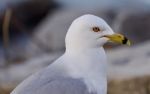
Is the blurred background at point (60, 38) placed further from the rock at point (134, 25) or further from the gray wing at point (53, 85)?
the gray wing at point (53, 85)

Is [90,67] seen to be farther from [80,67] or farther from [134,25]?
[134,25]

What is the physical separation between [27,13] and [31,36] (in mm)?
1446

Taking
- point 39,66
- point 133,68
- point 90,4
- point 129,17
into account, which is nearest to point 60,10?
point 90,4

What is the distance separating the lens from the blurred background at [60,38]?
420cm

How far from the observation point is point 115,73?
4352mm

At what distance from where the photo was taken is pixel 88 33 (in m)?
2.75

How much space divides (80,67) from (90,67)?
0.04m

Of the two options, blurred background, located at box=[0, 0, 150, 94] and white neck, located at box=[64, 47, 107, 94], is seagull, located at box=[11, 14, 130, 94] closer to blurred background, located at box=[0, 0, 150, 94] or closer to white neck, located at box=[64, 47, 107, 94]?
white neck, located at box=[64, 47, 107, 94]

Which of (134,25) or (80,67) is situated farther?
(134,25)

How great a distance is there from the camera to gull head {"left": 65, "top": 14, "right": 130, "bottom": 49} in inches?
108

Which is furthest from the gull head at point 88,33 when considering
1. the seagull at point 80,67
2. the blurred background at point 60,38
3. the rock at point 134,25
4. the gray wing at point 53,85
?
the rock at point 134,25

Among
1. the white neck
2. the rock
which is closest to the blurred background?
the rock

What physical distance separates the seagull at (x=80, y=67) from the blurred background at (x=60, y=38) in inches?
43.6

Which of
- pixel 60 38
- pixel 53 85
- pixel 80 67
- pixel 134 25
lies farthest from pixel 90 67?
pixel 60 38
